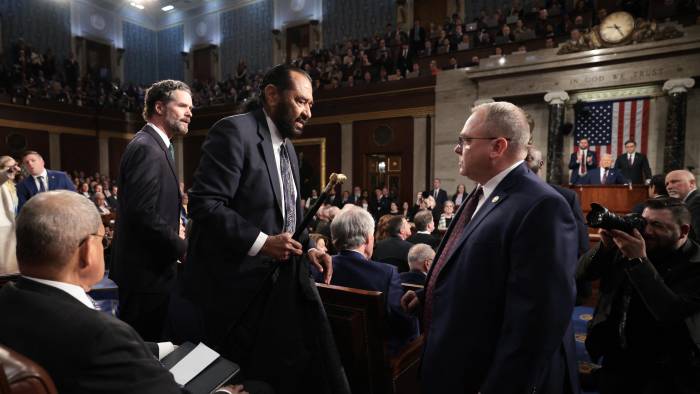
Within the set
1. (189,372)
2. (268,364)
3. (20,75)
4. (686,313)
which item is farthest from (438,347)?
(20,75)

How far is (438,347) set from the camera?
4.41 ft

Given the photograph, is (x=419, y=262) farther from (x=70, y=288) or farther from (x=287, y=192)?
(x=70, y=288)

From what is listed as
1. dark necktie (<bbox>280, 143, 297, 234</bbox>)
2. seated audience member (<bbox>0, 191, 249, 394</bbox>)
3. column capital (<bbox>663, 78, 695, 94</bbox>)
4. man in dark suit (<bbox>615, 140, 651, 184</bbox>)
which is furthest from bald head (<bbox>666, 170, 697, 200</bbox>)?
column capital (<bbox>663, 78, 695, 94</bbox>)

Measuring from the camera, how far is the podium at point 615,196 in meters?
6.99

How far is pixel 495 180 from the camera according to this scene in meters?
1.45

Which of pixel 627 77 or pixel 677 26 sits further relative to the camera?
pixel 627 77

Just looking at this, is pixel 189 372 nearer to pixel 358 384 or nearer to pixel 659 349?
pixel 358 384

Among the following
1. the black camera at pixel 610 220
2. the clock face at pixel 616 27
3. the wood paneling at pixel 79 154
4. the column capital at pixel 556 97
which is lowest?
the black camera at pixel 610 220

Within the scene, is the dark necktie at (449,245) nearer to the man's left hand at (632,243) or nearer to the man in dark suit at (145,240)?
the man's left hand at (632,243)

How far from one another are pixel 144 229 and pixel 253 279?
0.67 metres

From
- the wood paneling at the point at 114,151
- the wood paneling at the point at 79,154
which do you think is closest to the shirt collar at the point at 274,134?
the wood paneling at the point at 79,154

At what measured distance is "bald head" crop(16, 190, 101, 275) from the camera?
39.1 inches

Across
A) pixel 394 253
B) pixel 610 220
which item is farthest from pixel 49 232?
pixel 394 253

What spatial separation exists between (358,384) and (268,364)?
0.62 meters
